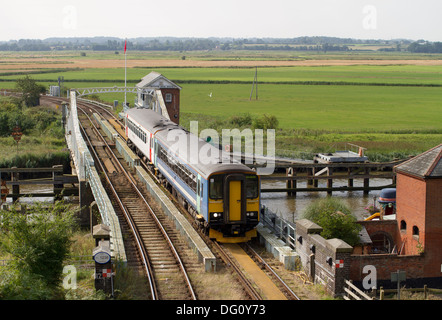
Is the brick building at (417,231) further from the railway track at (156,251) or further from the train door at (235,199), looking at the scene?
the train door at (235,199)

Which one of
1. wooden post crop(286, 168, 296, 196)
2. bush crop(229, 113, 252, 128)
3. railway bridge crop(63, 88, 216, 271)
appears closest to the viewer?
railway bridge crop(63, 88, 216, 271)

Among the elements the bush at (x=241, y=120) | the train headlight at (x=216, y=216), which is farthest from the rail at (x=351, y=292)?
the bush at (x=241, y=120)

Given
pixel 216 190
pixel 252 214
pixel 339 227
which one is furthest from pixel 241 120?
pixel 339 227

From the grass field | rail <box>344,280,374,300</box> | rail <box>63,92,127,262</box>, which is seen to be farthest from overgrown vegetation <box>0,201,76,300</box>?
the grass field

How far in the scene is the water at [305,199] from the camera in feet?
129

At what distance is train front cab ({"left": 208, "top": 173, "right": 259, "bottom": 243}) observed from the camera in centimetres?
2281

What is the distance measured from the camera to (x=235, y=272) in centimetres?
2014

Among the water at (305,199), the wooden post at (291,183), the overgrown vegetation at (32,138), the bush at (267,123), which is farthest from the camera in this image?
the bush at (267,123)

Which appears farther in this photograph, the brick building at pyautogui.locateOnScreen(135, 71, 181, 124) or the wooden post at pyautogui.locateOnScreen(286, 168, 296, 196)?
the brick building at pyautogui.locateOnScreen(135, 71, 181, 124)

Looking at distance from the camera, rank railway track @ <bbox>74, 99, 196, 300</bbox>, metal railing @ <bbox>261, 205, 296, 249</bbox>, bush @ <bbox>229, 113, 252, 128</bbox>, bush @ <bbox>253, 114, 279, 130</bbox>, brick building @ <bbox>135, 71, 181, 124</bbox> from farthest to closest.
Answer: bush @ <bbox>229, 113, 252, 128</bbox>, bush @ <bbox>253, 114, 279, 130</bbox>, brick building @ <bbox>135, 71, 181, 124</bbox>, metal railing @ <bbox>261, 205, 296, 249</bbox>, railway track @ <bbox>74, 99, 196, 300</bbox>

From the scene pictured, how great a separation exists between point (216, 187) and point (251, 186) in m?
1.33

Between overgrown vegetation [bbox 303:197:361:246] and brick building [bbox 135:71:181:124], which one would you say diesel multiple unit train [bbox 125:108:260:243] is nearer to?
overgrown vegetation [bbox 303:197:361:246]

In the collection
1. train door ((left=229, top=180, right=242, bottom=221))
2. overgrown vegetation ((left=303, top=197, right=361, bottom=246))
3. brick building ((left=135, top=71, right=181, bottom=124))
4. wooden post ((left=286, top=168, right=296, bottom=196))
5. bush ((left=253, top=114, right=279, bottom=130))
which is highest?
brick building ((left=135, top=71, right=181, bottom=124))
